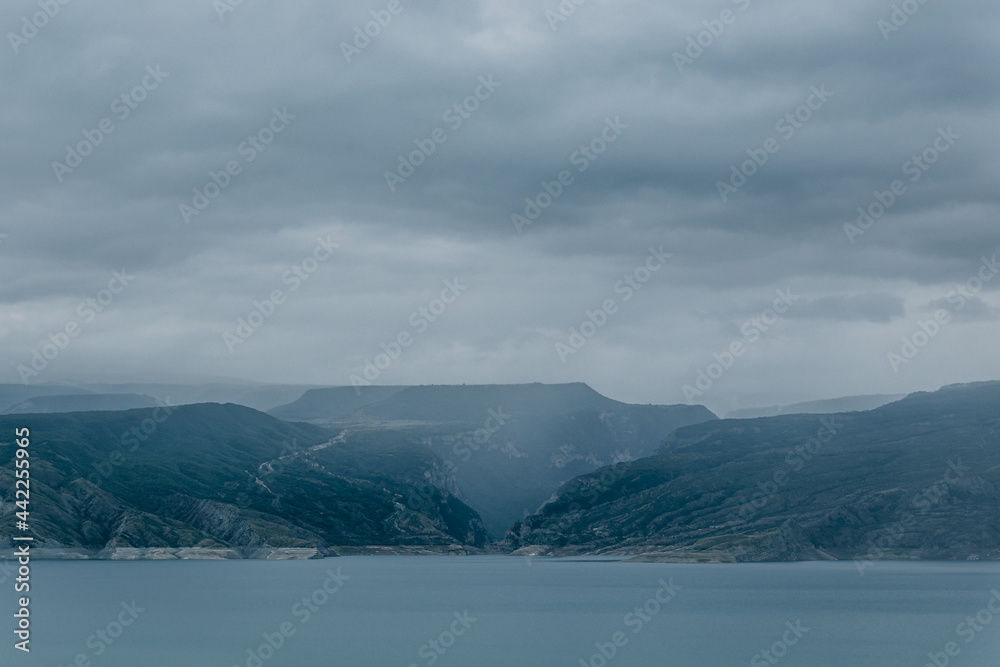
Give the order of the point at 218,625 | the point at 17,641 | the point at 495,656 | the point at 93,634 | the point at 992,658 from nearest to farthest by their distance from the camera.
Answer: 1. the point at 992,658
2. the point at 495,656
3. the point at 17,641
4. the point at 93,634
5. the point at 218,625

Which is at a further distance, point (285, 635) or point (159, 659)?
point (285, 635)

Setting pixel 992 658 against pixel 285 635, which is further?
pixel 285 635

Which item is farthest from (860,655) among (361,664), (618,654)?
(361,664)

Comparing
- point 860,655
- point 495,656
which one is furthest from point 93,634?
point 860,655

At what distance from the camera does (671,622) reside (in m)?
185

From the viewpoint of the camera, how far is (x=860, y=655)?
14350 centimetres

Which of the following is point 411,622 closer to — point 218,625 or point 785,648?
point 218,625

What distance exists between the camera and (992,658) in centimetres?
13612

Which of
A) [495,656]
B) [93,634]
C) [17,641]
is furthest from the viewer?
[93,634]

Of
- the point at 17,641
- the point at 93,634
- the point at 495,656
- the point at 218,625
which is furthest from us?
the point at 218,625

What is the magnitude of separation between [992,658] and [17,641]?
134692 mm

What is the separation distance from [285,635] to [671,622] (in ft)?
215

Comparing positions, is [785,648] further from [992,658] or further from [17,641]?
[17,641]

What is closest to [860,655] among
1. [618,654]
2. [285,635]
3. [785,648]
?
[785,648]
